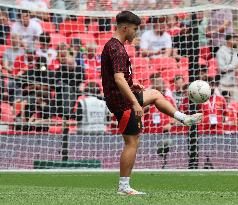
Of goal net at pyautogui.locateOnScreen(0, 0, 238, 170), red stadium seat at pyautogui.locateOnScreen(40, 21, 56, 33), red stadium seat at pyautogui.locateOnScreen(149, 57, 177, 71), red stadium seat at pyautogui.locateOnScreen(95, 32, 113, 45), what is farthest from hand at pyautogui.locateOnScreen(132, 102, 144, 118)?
red stadium seat at pyautogui.locateOnScreen(40, 21, 56, 33)

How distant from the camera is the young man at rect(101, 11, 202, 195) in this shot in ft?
20.3

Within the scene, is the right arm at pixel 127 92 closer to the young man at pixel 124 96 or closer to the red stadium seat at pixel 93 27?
the young man at pixel 124 96

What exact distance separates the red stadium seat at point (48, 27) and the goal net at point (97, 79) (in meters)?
0.02

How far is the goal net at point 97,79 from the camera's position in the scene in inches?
438

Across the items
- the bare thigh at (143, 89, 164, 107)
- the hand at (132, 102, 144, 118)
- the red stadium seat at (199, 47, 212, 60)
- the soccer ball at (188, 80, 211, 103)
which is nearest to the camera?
the hand at (132, 102, 144, 118)

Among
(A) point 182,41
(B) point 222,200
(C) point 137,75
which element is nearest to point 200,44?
(A) point 182,41

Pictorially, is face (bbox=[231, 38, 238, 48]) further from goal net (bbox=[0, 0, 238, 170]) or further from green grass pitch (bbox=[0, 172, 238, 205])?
green grass pitch (bbox=[0, 172, 238, 205])

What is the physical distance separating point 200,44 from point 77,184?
3.70 m

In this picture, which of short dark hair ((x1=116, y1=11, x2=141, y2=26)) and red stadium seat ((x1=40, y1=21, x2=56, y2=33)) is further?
red stadium seat ((x1=40, y1=21, x2=56, y2=33))

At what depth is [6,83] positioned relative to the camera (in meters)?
11.9

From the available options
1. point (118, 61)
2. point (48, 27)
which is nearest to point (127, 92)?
point (118, 61)

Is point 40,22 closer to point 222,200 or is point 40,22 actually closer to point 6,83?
point 6,83

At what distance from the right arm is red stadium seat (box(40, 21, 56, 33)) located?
5.79m

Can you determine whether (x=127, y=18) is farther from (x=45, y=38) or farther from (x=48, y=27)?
(x=45, y=38)
